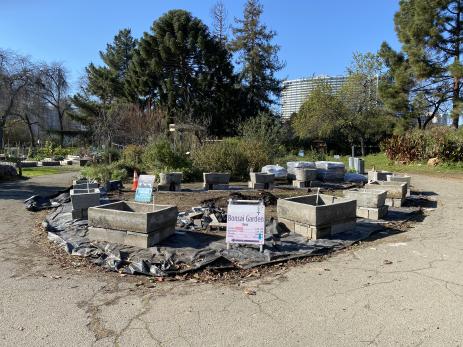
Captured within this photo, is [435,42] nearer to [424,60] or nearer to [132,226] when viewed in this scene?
[424,60]

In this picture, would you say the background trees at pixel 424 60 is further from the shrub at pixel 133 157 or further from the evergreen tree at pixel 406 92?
the shrub at pixel 133 157

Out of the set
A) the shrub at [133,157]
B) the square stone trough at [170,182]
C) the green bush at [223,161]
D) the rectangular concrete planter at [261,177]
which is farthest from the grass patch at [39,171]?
the rectangular concrete planter at [261,177]

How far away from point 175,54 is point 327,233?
3268 cm

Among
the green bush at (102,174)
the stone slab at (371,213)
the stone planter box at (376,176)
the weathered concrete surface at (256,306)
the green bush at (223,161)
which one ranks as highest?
the green bush at (223,161)

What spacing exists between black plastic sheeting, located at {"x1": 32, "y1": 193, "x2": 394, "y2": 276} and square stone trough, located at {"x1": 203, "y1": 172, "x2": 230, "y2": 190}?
19.9ft

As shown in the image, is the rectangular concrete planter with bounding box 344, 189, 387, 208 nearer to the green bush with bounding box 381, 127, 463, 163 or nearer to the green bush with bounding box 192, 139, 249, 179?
the green bush with bounding box 192, 139, 249, 179

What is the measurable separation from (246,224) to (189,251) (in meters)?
0.92

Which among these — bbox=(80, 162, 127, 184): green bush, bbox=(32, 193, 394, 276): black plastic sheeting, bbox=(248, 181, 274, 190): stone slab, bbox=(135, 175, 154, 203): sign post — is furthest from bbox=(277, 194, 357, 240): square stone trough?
bbox=(80, 162, 127, 184): green bush

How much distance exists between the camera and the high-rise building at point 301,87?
Answer: 137ft

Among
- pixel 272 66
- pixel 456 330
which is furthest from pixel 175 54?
pixel 456 330

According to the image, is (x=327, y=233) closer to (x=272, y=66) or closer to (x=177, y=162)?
(x=177, y=162)

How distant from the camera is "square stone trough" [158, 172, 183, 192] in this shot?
12.8 m

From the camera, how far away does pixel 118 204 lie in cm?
718

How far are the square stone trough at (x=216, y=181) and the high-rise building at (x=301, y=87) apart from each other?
101ft
